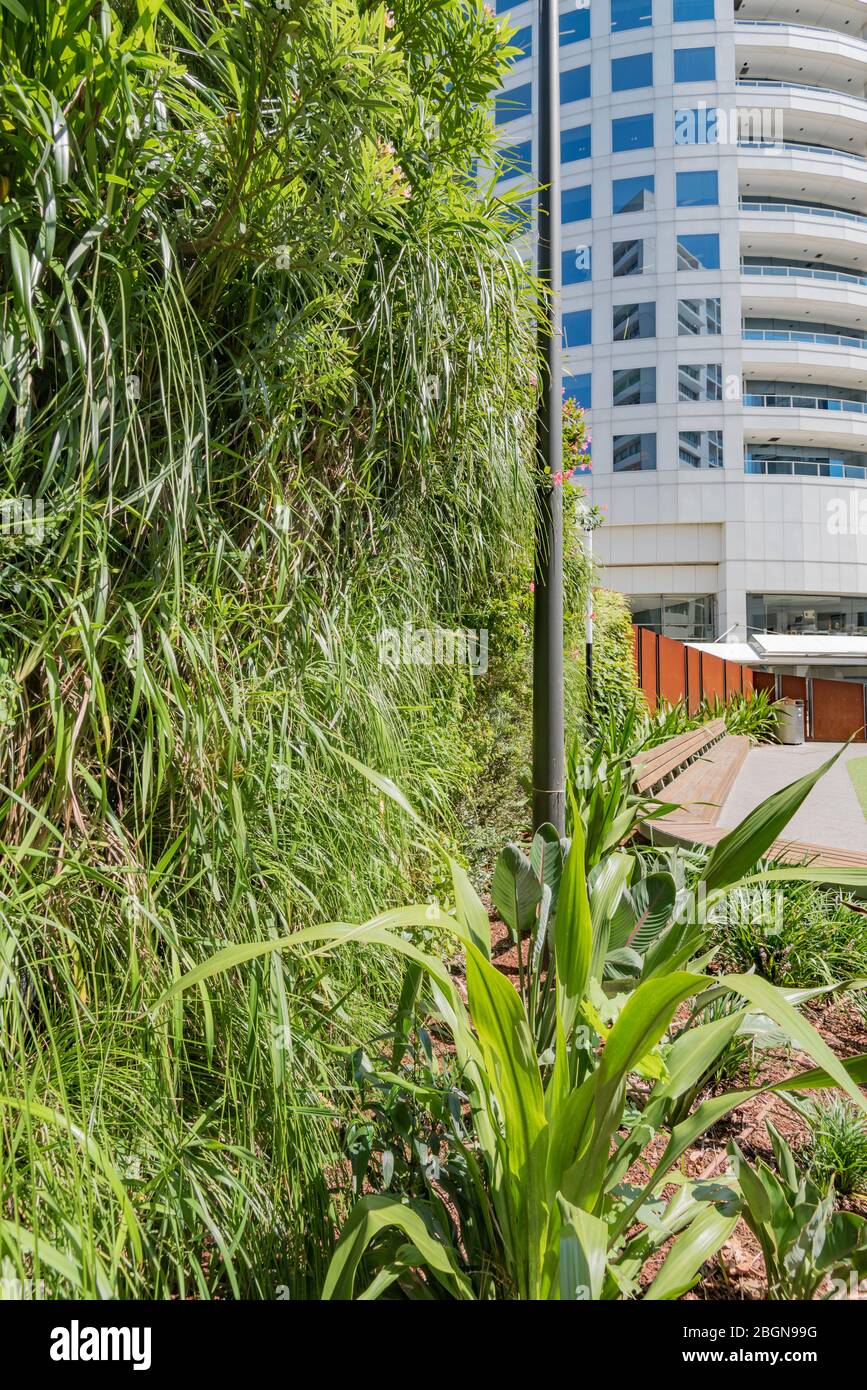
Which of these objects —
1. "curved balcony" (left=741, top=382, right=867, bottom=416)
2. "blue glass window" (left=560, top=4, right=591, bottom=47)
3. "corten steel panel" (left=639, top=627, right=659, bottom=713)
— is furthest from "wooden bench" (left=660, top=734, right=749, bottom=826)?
"blue glass window" (left=560, top=4, right=591, bottom=47)

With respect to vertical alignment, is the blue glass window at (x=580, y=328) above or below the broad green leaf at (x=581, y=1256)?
above

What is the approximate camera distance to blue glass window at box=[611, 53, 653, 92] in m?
22.7

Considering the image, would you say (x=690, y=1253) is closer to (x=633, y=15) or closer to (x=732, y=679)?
(x=732, y=679)

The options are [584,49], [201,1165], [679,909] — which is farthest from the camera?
[584,49]

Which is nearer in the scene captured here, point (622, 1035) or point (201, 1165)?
point (622, 1035)

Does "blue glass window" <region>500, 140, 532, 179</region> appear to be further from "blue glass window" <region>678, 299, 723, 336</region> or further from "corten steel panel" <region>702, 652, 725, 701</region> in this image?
"blue glass window" <region>678, 299, 723, 336</region>

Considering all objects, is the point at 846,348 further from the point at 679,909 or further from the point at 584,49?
the point at 679,909

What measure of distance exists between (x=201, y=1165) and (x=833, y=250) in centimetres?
3433

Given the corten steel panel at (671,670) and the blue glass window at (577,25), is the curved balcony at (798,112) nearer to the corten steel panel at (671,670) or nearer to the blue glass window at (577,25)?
the blue glass window at (577,25)

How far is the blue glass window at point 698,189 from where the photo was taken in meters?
23.5

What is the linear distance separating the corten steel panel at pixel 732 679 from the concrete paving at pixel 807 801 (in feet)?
8.95

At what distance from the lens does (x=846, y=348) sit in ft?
85.8

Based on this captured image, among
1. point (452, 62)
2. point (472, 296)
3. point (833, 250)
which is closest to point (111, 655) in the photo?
point (472, 296)

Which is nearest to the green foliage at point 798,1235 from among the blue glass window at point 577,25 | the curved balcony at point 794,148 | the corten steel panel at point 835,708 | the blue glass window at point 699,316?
the corten steel panel at point 835,708
